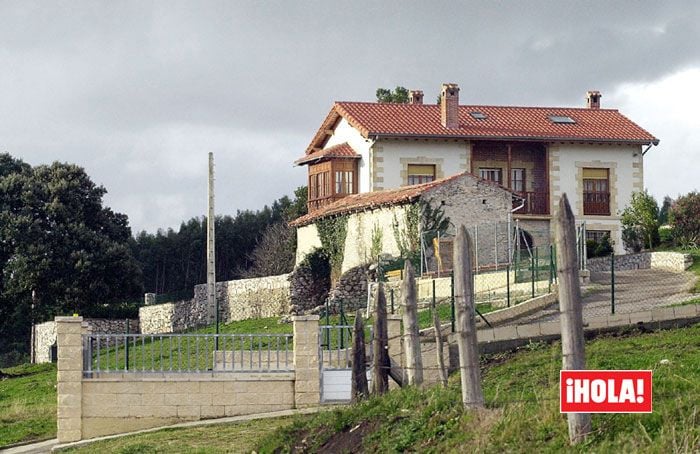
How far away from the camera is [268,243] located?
74.6 meters

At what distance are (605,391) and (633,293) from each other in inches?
801

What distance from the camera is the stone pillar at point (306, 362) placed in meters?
23.5

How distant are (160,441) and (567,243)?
932 centimetres

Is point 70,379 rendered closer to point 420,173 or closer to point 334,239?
point 334,239

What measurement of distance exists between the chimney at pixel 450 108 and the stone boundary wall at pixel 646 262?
916 centimetres

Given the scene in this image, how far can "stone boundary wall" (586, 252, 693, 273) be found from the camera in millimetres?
38969

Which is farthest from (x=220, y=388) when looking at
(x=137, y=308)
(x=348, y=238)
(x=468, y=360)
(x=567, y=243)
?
(x=137, y=308)

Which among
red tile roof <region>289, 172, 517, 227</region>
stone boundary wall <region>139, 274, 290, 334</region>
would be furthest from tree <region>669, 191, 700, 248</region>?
stone boundary wall <region>139, 274, 290, 334</region>

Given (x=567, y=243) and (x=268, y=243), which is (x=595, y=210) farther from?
(x=567, y=243)

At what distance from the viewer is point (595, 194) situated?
51438 millimetres

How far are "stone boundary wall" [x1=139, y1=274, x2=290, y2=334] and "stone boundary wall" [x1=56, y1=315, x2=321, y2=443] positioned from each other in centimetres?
2227

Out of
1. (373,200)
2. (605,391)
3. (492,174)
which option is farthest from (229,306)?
(605,391)

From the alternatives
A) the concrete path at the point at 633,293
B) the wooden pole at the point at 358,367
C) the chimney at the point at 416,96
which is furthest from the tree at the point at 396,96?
the wooden pole at the point at 358,367

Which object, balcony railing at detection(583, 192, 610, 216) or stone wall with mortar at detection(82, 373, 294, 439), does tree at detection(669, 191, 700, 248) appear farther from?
stone wall with mortar at detection(82, 373, 294, 439)
